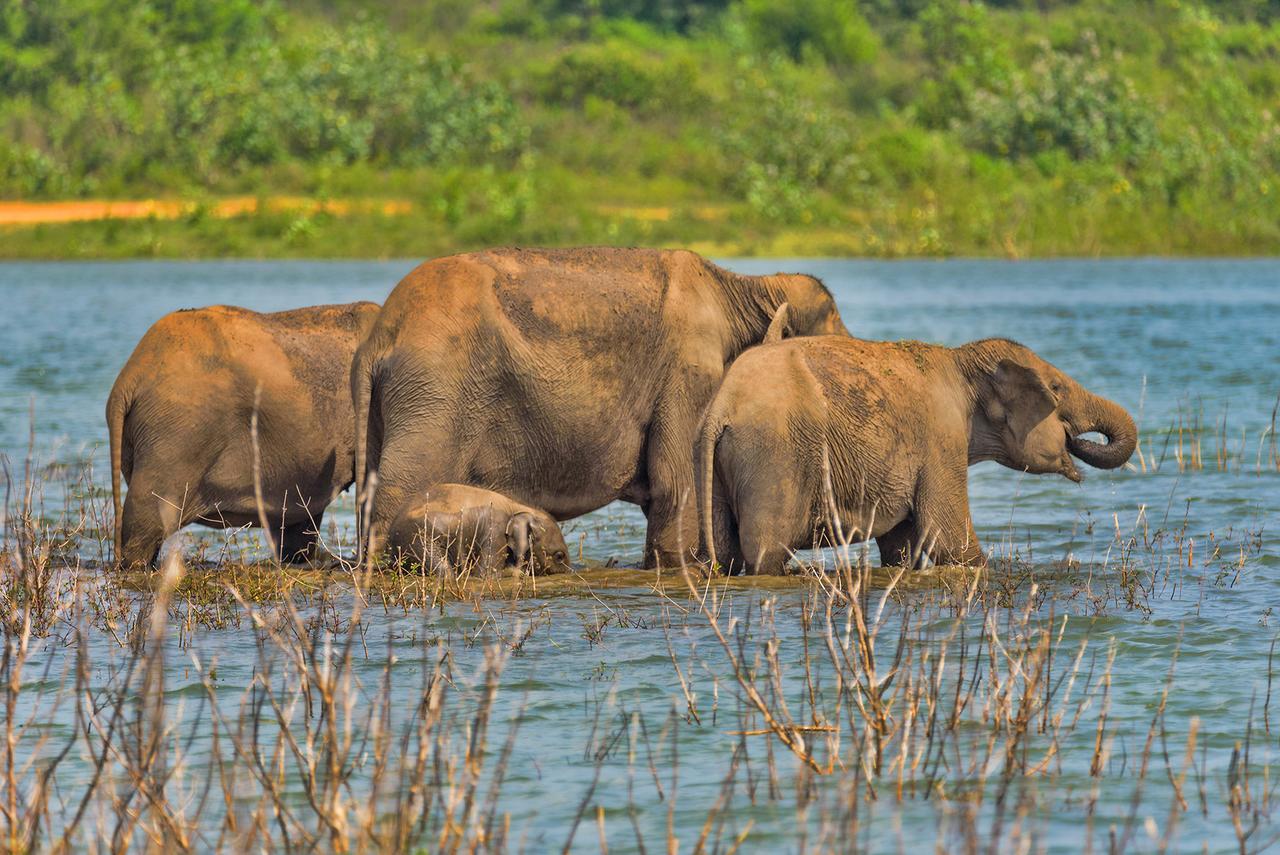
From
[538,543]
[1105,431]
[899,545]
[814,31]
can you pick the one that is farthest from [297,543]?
[814,31]

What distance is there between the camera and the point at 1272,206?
5022cm

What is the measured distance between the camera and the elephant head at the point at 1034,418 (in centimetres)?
1007

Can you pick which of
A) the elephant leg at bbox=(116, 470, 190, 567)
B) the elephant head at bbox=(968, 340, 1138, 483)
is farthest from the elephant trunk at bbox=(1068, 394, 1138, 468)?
the elephant leg at bbox=(116, 470, 190, 567)

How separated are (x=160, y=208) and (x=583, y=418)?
45038 millimetres

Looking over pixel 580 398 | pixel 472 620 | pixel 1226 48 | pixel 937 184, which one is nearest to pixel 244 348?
pixel 580 398

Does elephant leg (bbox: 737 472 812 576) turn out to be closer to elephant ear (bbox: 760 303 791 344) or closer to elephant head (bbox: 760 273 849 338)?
elephant ear (bbox: 760 303 791 344)

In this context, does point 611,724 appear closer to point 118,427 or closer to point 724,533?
point 724,533

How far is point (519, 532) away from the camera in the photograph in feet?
32.2

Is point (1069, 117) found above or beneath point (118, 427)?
beneath

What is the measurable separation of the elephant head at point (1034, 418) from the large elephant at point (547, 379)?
139 cm

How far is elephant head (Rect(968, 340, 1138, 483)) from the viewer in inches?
396

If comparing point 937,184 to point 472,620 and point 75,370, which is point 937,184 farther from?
point 472,620

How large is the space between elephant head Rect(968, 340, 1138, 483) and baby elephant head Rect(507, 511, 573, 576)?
7.19ft

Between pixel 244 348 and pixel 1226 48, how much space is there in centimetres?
6207
